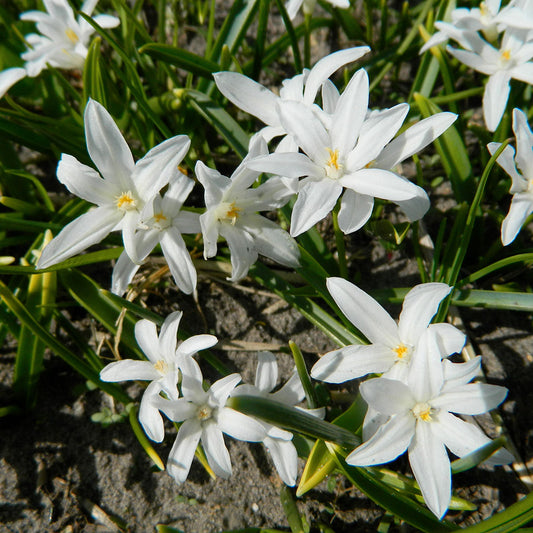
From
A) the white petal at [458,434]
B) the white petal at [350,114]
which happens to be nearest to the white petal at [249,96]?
the white petal at [350,114]

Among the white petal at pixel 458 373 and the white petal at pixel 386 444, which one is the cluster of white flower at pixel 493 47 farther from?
the white petal at pixel 386 444

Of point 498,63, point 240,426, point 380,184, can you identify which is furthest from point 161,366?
point 498,63

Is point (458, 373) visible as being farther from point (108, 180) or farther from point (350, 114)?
point (108, 180)

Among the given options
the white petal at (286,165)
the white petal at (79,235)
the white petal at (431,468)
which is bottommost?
the white petal at (431,468)

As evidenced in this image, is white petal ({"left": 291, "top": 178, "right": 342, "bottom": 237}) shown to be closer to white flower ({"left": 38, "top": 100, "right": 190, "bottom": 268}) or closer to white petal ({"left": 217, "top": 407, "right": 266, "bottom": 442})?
white flower ({"left": 38, "top": 100, "right": 190, "bottom": 268})

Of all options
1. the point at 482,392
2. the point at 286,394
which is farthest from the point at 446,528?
the point at 286,394

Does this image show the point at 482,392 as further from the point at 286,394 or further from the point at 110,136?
the point at 110,136

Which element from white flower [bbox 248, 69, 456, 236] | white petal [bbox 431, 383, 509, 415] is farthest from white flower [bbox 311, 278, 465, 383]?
white flower [bbox 248, 69, 456, 236]
